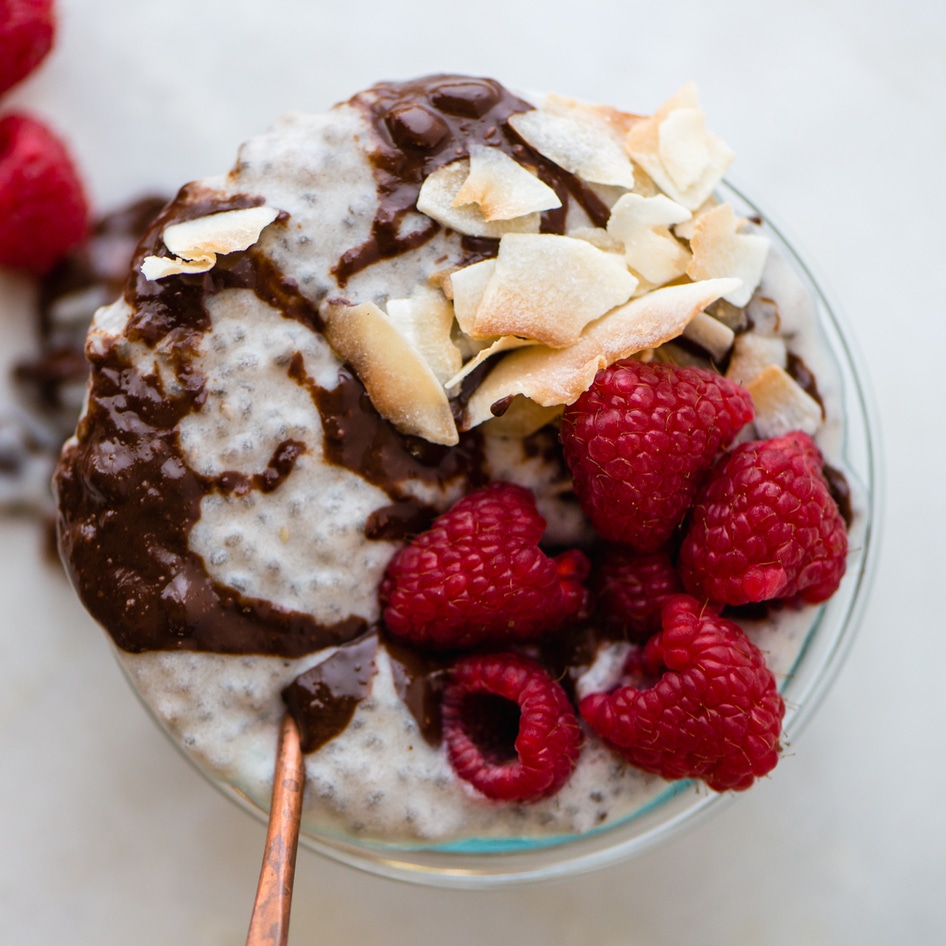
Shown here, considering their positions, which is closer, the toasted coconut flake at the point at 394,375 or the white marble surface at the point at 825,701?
the toasted coconut flake at the point at 394,375

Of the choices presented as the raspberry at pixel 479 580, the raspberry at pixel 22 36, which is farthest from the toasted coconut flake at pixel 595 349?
the raspberry at pixel 22 36

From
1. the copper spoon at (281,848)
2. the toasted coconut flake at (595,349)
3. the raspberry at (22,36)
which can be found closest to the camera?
the copper spoon at (281,848)

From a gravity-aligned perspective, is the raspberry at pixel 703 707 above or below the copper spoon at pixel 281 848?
above

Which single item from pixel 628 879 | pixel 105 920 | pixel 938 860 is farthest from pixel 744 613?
pixel 105 920

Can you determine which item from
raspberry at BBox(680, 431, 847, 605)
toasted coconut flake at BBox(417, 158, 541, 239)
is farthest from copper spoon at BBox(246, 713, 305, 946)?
toasted coconut flake at BBox(417, 158, 541, 239)

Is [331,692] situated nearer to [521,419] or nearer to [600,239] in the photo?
[521,419]

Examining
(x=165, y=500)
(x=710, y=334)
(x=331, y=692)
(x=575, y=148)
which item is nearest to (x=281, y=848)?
(x=331, y=692)

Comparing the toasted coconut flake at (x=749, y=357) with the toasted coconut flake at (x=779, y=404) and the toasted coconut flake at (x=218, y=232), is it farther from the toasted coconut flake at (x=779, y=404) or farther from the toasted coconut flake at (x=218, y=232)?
the toasted coconut flake at (x=218, y=232)
